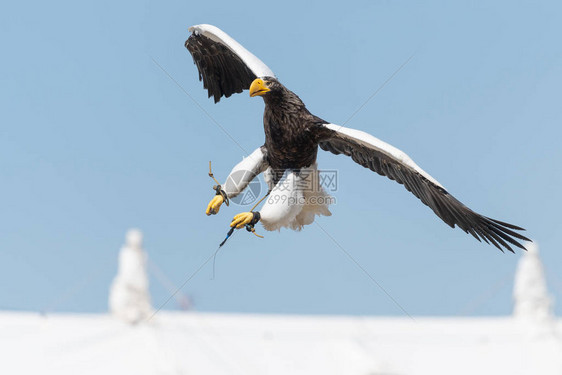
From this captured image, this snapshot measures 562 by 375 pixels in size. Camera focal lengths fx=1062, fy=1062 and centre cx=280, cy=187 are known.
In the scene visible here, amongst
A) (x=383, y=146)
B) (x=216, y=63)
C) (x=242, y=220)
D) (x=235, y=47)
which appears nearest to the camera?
(x=242, y=220)

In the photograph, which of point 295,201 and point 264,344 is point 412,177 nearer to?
point 295,201

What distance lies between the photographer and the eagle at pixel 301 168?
846 cm

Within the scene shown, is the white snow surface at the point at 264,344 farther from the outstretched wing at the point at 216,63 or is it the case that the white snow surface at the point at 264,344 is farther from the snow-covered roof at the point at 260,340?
the outstretched wing at the point at 216,63

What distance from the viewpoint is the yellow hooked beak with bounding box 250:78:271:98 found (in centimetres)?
828

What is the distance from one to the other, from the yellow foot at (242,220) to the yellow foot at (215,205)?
16.3 inches

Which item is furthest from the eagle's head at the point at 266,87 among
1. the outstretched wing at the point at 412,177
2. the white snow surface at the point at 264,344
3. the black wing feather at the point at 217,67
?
the white snow surface at the point at 264,344

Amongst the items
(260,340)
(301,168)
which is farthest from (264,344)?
(301,168)

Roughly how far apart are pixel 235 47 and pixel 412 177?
1.86 metres

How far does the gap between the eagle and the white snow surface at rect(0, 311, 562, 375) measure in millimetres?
6411

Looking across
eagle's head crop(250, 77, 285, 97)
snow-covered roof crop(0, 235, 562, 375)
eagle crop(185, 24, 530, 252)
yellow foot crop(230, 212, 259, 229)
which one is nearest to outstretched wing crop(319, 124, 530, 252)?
eagle crop(185, 24, 530, 252)

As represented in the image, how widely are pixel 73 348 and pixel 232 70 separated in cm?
970

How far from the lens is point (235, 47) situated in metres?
9.02

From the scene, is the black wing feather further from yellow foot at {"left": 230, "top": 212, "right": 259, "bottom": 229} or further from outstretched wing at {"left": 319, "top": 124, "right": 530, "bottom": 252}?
yellow foot at {"left": 230, "top": 212, "right": 259, "bottom": 229}

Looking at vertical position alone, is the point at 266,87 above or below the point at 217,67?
below
